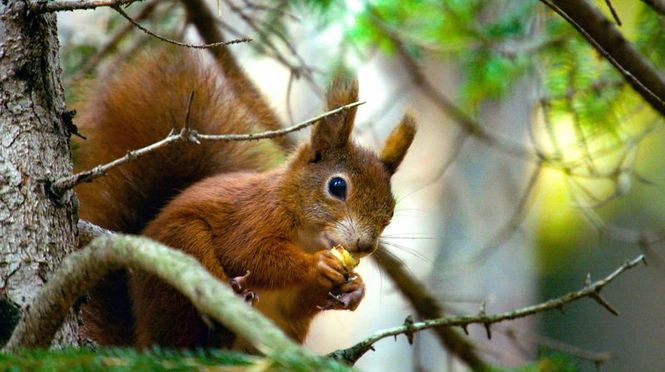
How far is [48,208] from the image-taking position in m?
1.19

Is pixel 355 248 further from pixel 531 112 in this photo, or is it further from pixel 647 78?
pixel 531 112

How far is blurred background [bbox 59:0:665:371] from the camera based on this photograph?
254 cm

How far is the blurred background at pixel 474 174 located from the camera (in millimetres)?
2545

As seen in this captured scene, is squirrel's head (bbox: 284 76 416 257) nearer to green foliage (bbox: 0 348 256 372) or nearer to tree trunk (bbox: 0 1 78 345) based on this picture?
tree trunk (bbox: 0 1 78 345)

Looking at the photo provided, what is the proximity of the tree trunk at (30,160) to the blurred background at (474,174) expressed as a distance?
1168 millimetres

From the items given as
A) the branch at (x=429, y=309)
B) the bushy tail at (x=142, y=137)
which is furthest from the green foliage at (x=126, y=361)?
the branch at (x=429, y=309)

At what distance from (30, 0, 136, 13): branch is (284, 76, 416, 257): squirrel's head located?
0.83m

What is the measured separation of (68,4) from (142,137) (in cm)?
100

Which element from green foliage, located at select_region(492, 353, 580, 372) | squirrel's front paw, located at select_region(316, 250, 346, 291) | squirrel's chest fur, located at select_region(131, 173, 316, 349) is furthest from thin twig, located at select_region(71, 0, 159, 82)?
green foliage, located at select_region(492, 353, 580, 372)

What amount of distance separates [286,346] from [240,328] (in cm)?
4

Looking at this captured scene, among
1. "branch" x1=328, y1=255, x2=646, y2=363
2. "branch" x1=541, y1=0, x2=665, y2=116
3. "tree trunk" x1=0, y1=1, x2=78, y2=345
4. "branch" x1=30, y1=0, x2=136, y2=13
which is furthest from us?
"branch" x1=541, y1=0, x2=665, y2=116

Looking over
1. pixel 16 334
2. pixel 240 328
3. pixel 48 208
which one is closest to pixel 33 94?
pixel 48 208

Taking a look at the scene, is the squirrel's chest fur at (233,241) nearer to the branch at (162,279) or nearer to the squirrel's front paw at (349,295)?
the squirrel's front paw at (349,295)

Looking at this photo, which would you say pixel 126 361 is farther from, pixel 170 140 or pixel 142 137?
pixel 142 137
